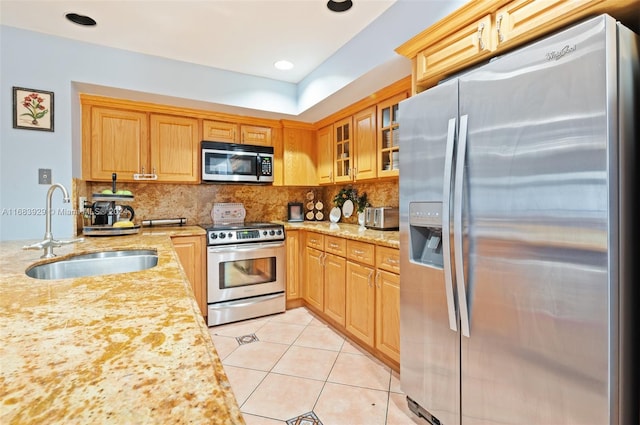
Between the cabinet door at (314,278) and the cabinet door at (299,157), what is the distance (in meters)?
0.90

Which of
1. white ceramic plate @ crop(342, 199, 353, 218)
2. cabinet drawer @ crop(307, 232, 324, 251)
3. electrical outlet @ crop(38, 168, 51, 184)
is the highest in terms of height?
electrical outlet @ crop(38, 168, 51, 184)

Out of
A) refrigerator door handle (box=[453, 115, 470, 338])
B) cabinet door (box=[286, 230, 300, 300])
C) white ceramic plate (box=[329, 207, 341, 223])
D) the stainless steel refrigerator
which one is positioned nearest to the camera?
the stainless steel refrigerator

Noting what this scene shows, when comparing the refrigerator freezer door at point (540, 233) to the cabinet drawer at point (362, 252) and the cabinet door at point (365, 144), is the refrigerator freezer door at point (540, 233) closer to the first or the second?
the cabinet drawer at point (362, 252)

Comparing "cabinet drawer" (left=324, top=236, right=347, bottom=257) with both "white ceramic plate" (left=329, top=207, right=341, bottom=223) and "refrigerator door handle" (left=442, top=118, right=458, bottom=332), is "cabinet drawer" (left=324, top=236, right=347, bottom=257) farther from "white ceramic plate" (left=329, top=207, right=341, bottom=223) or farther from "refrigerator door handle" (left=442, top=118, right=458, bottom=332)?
"refrigerator door handle" (left=442, top=118, right=458, bottom=332)

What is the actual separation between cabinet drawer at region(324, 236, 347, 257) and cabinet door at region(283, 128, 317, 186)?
107 centimetres

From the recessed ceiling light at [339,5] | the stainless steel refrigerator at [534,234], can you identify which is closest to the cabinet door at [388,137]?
the recessed ceiling light at [339,5]

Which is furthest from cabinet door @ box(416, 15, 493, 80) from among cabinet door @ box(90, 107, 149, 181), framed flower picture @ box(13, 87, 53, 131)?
framed flower picture @ box(13, 87, 53, 131)

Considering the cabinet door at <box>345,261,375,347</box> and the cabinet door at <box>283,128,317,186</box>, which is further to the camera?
the cabinet door at <box>283,128,317,186</box>

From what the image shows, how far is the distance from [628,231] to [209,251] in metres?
Answer: 2.77

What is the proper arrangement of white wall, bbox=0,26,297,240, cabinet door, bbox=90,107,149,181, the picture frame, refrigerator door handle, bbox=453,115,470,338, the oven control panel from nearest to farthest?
1. refrigerator door handle, bbox=453,115,470,338
2. white wall, bbox=0,26,297,240
3. cabinet door, bbox=90,107,149,181
4. the oven control panel
5. the picture frame

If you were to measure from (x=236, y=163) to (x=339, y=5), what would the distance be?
1843 mm

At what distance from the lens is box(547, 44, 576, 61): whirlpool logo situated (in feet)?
3.33

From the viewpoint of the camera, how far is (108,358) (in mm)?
554

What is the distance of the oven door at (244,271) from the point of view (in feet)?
9.50
